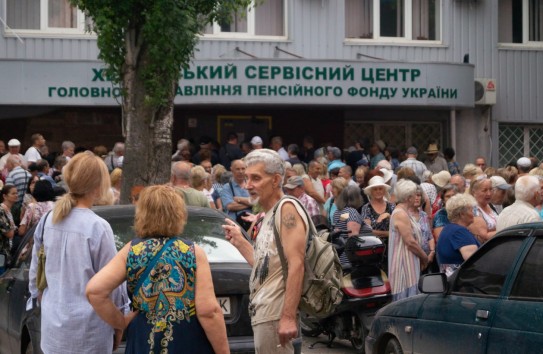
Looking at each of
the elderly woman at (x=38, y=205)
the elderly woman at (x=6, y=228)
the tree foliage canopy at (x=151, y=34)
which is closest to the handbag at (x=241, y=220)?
the tree foliage canopy at (x=151, y=34)

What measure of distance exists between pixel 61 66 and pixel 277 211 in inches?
612

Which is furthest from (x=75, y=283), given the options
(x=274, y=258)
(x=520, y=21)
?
(x=520, y=21)

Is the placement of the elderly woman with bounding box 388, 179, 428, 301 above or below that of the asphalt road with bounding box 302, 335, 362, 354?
above

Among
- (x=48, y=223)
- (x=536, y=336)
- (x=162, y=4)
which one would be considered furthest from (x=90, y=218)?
(x=162, y=4)

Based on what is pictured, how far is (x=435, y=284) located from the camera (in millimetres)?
8055

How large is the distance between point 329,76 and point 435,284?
47.3 ft

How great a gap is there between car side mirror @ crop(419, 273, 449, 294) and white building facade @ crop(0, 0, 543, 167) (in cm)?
1380

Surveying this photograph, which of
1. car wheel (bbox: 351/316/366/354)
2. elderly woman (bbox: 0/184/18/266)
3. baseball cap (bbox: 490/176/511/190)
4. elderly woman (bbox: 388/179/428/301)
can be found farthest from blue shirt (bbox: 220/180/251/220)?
elderly woman (bbox: 388/179/428/301)

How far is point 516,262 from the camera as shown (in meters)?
7.14

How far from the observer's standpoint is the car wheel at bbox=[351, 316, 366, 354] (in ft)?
38.8

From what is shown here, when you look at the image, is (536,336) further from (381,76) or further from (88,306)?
(381,76)

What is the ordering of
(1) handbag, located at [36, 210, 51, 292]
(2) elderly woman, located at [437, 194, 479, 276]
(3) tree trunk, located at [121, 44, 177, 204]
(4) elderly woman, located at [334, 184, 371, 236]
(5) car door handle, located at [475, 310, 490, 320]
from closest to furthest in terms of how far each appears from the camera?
(1) handbag, located at [36, 210, 51, 292] → (5) car door handle, located at [475, 310, 490, 320] → (2) elderly woman, located at [437, 194, 479, 276] → (4) elderly woman, located at [334, 184, 371, 236] → (3) tree trunk, located at [121, 44, 177, 204]

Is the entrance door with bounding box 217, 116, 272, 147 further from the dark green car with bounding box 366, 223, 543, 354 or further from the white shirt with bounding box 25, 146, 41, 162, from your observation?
the dark green car with bounding box 366, 223, 543, 354

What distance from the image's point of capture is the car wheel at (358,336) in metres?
11.8
